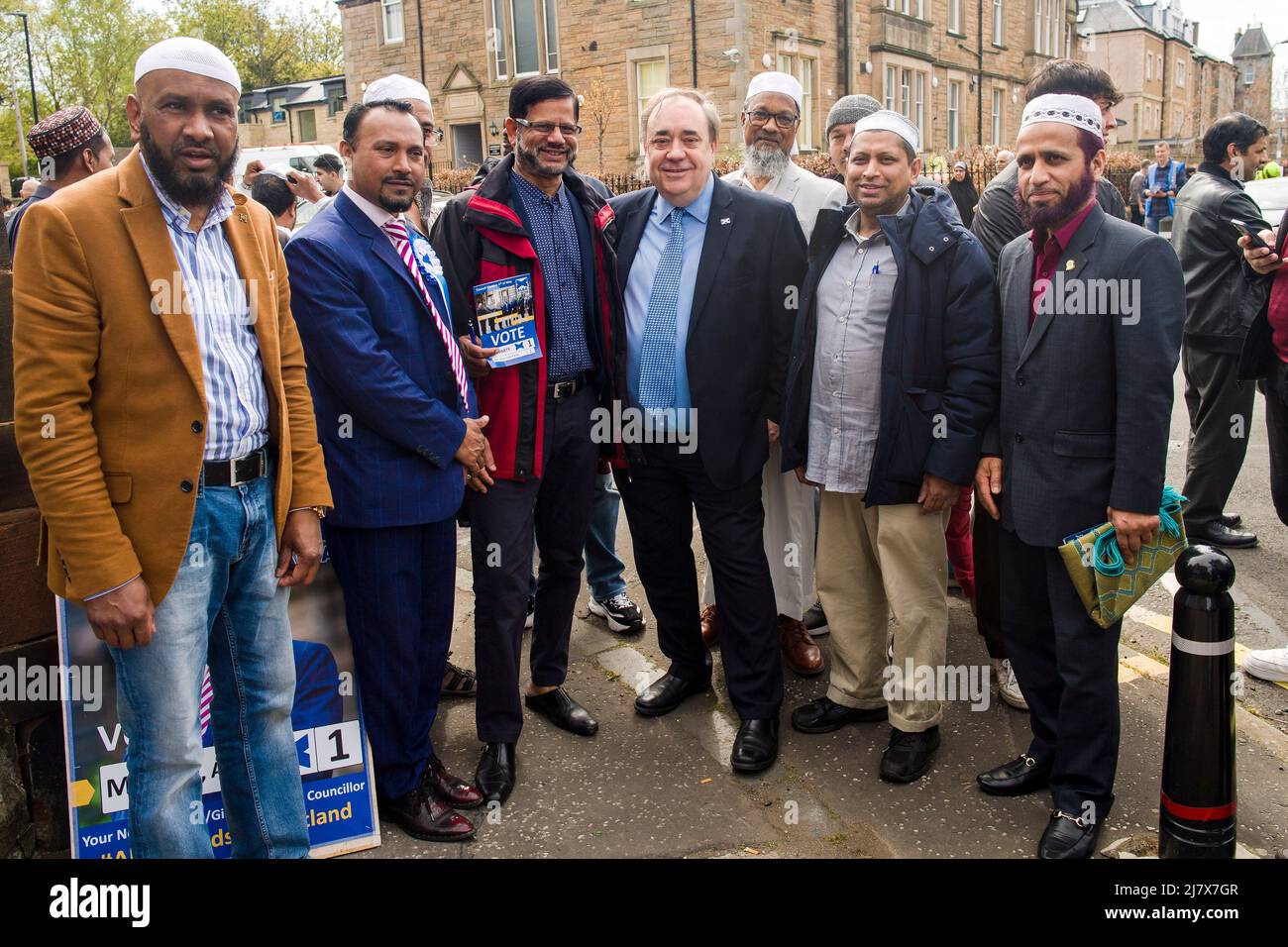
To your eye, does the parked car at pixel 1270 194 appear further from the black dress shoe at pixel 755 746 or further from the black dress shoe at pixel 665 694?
the black dress shoe at pixel 755 746

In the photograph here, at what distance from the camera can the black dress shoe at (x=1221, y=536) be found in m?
6.02

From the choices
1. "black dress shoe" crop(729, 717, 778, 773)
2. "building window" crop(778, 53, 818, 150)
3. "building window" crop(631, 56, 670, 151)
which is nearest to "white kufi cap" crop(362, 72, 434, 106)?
"black dress shoe" crop(729, 717, 778, 773)

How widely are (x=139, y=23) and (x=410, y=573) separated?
49282 mm

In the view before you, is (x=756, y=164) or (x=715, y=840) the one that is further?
(x=756, y=164)

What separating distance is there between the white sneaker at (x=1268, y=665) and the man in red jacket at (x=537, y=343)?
3.04 meters

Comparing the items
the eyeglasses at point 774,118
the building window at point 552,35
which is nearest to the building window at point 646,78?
the building window at point 552,35

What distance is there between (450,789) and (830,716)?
1.53 metres

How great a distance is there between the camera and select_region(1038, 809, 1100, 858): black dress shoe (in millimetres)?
3141

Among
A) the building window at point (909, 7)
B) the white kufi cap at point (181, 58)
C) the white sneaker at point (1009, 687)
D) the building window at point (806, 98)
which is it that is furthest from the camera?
the building window at point (909, 7)

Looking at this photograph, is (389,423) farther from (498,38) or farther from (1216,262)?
(498,38)

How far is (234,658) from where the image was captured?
2938mm

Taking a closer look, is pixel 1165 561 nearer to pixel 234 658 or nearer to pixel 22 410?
pixel 234 658

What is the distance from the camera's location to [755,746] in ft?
12.5

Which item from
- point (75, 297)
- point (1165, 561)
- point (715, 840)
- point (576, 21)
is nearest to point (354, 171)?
point (75, 297)
